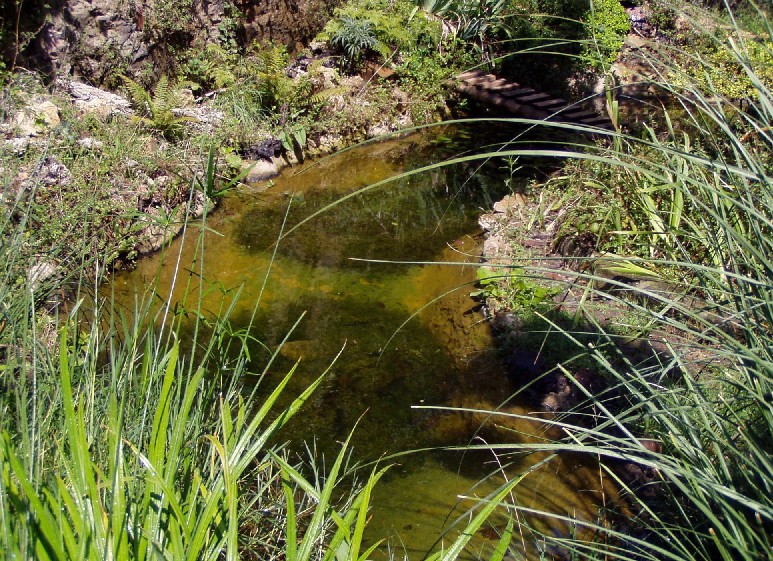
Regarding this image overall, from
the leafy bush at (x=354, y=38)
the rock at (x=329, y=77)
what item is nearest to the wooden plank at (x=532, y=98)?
the leafy bush at (x=354, y=38)

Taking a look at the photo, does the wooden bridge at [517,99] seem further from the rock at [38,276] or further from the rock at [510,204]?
the rock at [38,276]

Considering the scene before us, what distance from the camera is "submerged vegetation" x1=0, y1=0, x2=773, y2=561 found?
1.43 metres

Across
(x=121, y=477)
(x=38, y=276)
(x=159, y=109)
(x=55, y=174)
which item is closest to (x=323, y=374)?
(x=121, y=477)

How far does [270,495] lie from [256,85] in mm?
6137

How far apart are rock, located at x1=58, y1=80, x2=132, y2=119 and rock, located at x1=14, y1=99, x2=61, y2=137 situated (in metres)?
0.38

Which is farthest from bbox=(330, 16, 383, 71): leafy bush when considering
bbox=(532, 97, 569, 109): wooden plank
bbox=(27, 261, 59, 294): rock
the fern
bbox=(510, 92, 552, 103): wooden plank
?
bbox=(27, 261, 59, 294): rock

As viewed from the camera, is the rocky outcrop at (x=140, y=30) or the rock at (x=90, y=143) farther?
the rocky outcrop at (x=140, y=30)

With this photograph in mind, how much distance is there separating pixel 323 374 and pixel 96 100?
567 cm

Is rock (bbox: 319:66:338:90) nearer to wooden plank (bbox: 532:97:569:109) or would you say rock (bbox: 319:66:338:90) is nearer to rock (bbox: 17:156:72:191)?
wooden plank (bbox: 532:97:569:109)

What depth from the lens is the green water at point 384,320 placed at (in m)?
3.45

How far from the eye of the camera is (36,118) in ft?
19.1

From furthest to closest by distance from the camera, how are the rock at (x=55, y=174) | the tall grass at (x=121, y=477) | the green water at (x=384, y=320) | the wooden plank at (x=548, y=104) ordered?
1. the wooden plank at (x=548, y=104)
2. the rock at (x=55, y=174)
3. the green water at (x=384, y=320)
4. the tall grass at (x=121, y=477)

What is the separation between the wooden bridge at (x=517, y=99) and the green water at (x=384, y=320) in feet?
2.53

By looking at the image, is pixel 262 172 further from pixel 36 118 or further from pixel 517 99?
pixel 517 99
